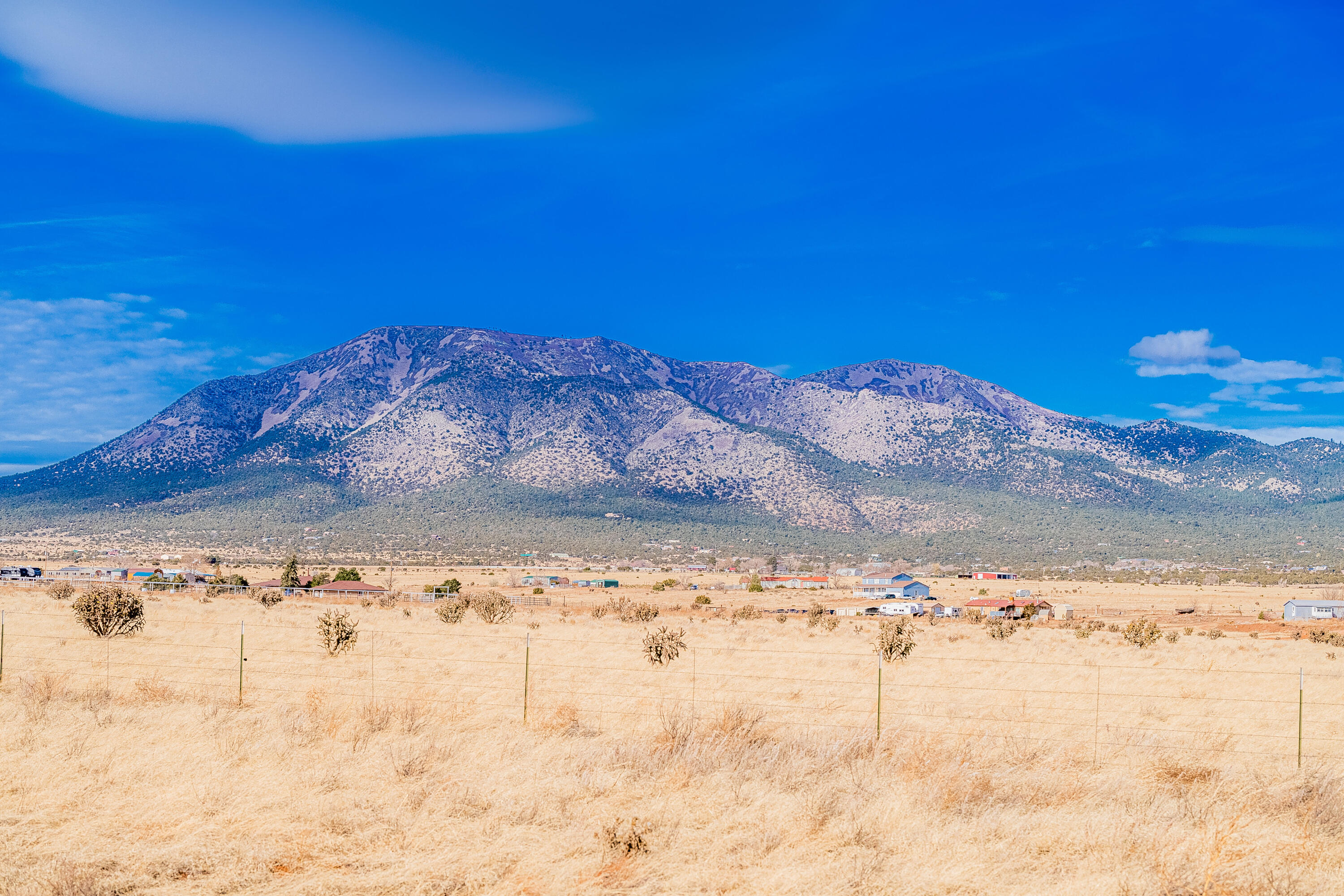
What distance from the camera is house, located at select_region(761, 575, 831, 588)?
91688 mm

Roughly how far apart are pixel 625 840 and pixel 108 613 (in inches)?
1038

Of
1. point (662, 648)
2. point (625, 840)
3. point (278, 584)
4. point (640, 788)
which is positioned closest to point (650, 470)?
point (278, 584)

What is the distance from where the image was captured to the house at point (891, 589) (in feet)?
260

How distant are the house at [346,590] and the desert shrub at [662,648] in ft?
136

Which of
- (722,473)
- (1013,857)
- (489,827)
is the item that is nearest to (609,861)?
(489,827)

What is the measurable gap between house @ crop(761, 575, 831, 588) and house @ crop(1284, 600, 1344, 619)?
42.6m

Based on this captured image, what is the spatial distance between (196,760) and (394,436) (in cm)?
16550

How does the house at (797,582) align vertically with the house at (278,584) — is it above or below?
below

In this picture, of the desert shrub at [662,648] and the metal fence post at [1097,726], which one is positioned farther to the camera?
the desert shrub at [662,648]

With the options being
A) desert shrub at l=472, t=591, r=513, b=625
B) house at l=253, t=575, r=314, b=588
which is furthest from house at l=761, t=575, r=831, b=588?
desert shrub at l=472, t=591, r=513, b=625

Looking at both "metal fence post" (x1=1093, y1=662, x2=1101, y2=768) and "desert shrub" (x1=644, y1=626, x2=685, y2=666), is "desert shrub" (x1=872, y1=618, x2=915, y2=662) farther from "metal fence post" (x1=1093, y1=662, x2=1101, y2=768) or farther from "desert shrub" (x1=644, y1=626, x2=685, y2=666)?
"metal fence post" (x1=1093, y1=662, x2=1101, y2=768)

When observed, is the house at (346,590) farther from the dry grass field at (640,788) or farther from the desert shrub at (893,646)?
the dry grass field at (640,788)

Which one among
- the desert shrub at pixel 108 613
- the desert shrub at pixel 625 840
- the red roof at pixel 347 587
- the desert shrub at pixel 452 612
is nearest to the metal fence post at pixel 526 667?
the desert shrub at pixel 625 840

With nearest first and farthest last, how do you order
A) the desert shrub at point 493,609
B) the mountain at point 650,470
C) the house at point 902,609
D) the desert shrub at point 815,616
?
the desert shrub at point 493,609
the desert shrub at point 815,616
the house at point 902,609
the mountain at point 650,470
